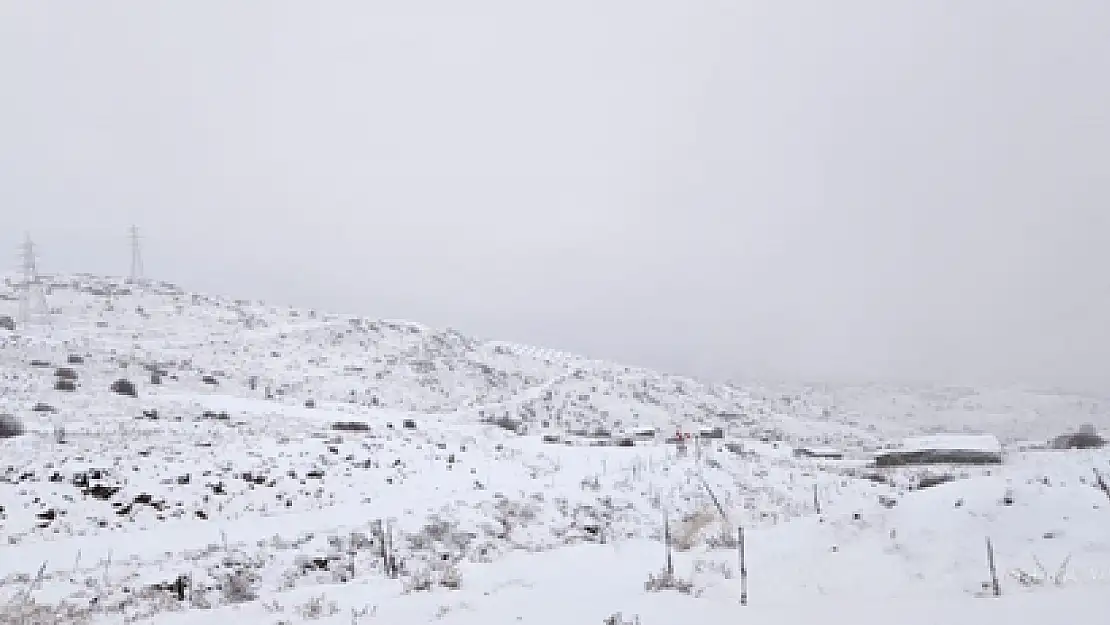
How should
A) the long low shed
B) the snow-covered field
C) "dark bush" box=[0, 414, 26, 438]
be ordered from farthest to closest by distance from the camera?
1. the long low shed
2. "dark bush" box=[0, 414, 26, 438]
3. the snow-covered field

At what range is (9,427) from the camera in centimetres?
2317

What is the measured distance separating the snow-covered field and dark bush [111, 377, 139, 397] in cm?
53

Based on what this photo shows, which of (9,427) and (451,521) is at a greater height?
(9,427)

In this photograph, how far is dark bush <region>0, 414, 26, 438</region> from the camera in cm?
2296

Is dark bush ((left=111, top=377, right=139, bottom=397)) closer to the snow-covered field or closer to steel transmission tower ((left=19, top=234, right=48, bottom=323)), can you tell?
the snow-covered field

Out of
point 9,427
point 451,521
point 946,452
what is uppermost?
point 9,427

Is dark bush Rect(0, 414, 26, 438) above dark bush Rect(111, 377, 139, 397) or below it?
below

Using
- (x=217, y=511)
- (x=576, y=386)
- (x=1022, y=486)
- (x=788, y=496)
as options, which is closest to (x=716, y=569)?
(x=1022, y=486)

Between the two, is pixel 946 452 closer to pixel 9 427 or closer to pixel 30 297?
pixel 9 427

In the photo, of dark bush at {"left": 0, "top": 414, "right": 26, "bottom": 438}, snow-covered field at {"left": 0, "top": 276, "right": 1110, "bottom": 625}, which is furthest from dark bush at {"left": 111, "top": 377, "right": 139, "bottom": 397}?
dark bush at {"left": 0, "top": 414, "right": 26, "bottom": 438}

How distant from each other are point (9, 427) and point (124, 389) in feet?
43.5

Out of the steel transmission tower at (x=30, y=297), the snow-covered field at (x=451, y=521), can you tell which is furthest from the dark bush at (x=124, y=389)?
the steel transmission tower at (x=30, y=297)

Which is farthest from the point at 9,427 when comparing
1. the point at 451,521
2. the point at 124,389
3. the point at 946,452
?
the point at 946,452

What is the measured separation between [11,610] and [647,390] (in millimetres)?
81117
